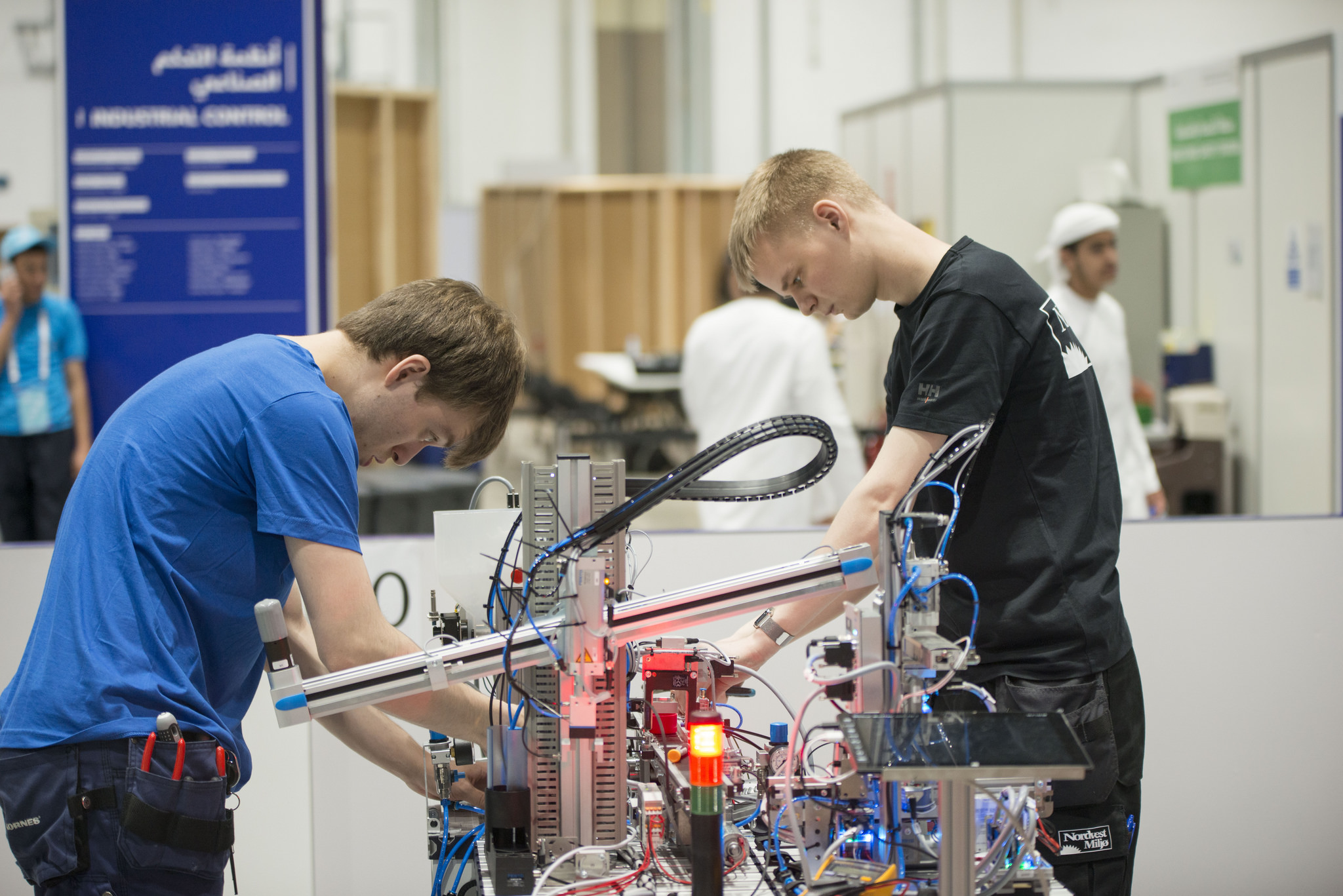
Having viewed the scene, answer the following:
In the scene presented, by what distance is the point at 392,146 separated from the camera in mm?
8156

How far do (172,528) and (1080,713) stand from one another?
1091 mm

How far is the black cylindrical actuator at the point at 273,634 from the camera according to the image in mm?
1124

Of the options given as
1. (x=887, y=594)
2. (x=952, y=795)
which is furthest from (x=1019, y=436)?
(x=952, y=795)

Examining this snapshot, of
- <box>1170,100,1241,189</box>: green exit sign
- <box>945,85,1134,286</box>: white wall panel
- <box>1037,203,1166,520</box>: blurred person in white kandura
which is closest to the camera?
<box>1037,203,1166,520</box>: blurred person in white kandura

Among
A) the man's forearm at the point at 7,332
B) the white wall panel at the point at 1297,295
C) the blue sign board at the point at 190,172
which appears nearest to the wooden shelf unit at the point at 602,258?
the white wall panel at the point at 1297,295

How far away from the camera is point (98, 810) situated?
120 cm

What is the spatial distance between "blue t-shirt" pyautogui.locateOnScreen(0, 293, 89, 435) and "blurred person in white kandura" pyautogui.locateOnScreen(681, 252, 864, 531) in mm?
2360

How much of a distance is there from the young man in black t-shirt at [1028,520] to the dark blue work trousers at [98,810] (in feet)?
2.24

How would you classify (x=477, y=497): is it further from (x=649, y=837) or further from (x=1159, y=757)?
(x=1159, y=757)

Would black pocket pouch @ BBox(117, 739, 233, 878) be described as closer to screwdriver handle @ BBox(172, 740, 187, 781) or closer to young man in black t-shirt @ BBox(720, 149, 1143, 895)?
screwdriver handle @ BBox(172, 740, 187, 781)

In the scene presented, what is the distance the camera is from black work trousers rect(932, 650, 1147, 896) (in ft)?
4.65

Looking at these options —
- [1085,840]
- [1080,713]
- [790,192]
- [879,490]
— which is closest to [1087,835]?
[1085,840]

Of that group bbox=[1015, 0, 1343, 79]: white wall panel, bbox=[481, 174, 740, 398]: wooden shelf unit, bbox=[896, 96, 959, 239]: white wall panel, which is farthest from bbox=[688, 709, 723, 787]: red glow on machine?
bbox=[1015, 0, 1343, 79]: white wall panel

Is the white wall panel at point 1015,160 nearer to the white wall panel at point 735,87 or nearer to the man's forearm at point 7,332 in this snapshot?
the man's forearm at point 7,332
